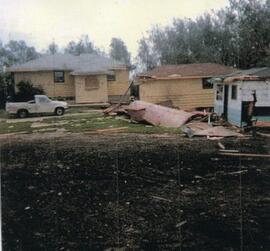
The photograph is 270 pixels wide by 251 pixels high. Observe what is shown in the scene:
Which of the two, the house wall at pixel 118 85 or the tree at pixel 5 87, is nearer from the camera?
the tree at pixel 5 87

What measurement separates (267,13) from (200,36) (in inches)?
53.4

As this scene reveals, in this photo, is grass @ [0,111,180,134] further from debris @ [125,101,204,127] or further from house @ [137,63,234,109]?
house @ [137,63,234,109]

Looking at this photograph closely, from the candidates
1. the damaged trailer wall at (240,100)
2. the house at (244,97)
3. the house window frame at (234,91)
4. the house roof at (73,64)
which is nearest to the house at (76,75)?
the house roof at (73,64)

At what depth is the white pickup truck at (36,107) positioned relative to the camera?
4832 mm

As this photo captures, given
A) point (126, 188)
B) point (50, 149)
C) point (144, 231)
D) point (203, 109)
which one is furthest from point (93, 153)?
point (144, 231)

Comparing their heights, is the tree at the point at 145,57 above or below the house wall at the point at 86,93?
→ above

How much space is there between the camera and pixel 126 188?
19.0 ft

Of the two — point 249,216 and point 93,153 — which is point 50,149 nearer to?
point 93,153

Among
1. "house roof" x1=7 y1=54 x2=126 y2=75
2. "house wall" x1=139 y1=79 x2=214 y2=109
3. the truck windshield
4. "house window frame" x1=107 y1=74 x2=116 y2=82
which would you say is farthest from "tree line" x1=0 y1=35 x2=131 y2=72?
"house wall" x1=139 y1=79 x2=214 y2=109

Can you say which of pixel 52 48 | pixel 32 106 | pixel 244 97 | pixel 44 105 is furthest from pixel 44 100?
pixel 244 97

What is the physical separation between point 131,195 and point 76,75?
228 centimetres

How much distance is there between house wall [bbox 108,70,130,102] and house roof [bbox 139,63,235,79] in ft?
1.46

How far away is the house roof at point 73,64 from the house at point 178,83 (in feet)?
2.25

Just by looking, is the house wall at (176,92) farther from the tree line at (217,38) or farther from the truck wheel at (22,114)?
the truck wheel at (22,114)
